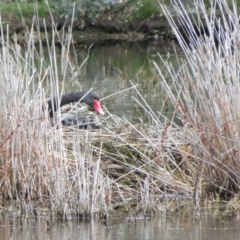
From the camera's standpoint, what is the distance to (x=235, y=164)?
754cm

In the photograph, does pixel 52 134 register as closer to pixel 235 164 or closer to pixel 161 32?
pixel 235 164

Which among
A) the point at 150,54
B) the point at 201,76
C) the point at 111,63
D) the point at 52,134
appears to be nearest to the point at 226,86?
the point at 201,76

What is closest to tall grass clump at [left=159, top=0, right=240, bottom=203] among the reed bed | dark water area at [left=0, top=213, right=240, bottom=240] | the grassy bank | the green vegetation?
the grassy bank

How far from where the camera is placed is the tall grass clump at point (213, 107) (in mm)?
7402

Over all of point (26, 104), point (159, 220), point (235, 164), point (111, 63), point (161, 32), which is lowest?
point (159, 220)

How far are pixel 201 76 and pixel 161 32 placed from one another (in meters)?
20.0

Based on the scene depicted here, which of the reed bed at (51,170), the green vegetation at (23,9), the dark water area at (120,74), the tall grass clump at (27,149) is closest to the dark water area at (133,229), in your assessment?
the reed bed at (51,170)

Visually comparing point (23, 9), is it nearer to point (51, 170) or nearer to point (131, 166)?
point (131, 166)

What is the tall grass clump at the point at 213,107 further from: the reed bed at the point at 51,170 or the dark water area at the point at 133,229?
the dark water area at the point at 133,229

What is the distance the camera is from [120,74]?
16.7 meters

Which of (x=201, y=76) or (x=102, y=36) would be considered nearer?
(x=201, y=76)

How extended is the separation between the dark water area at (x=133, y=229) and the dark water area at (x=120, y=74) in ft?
4.69

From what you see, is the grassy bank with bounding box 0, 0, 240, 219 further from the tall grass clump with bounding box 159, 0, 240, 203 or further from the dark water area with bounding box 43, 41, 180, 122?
the dark water area with bounding box 43, 41, 180, 122

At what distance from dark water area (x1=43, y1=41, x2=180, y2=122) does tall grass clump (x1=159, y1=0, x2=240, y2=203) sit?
115cm
